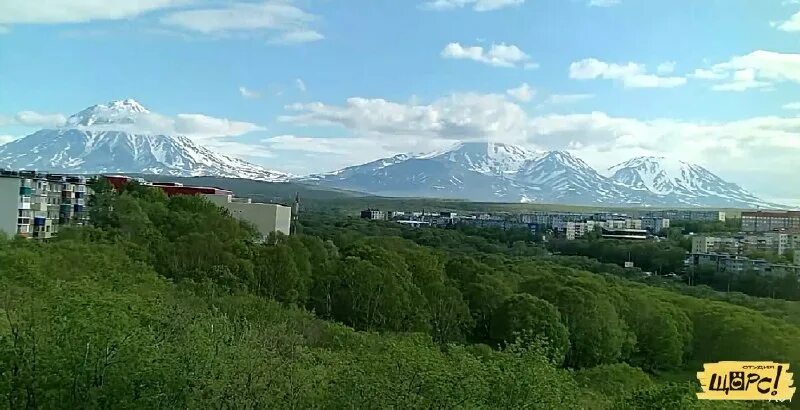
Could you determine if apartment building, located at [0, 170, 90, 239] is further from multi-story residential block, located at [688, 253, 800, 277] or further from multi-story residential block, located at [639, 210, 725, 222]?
multi-story residential block, located at [639, 210, 725, 222]

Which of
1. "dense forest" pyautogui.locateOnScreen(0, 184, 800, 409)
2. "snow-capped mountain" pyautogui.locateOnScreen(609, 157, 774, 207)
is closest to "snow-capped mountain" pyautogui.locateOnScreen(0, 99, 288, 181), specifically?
"snow-capped mountain" pyautogui.locateOnScreen(609, 157, 774, 207)

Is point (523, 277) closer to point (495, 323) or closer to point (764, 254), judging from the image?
point (495, 323)

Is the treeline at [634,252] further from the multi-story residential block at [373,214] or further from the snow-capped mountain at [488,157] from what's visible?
the snow-capped mountain at [488,157]

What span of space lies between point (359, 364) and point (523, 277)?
13081 millimetres

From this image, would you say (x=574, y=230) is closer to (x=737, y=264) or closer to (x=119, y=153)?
(x=737, y=264)

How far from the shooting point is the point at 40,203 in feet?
94.9

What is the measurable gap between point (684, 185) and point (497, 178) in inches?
3064

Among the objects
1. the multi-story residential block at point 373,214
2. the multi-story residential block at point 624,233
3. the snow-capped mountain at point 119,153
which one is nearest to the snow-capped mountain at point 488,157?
the snow-capped mountain at point 119,153

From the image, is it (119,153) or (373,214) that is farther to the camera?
(119,153)

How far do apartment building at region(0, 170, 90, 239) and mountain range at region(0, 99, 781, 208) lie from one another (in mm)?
14822

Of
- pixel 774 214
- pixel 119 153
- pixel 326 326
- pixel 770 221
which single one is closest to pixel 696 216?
pixel 770 221

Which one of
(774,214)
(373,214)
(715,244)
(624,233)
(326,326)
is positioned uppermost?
(774,214)

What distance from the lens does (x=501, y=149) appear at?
425ft

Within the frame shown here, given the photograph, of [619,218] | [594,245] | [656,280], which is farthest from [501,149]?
[656,280]
